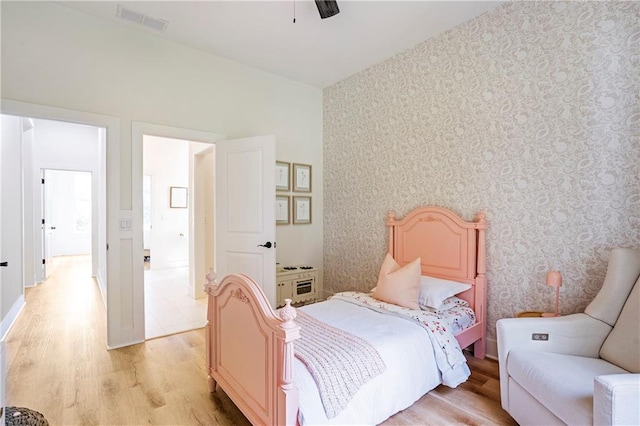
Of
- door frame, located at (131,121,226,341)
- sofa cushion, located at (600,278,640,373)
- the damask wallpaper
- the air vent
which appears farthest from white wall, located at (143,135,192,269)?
sofa cushion, located at (600,278,640,373)

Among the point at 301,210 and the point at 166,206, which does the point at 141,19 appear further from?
the point at 166,206

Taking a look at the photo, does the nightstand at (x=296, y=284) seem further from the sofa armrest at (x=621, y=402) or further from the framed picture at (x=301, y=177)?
the sofa armrest at (x=621, y=402)

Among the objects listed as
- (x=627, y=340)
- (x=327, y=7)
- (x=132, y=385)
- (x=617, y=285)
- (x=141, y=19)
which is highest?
(x=141, y=19)

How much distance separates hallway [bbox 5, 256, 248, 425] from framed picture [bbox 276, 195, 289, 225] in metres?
1.60

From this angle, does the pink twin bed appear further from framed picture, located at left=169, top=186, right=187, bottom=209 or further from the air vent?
framed picture, located at left=169, top=186, right=187, bottom=209

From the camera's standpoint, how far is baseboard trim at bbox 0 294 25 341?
3100 mm

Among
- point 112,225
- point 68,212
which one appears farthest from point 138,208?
point 68,212

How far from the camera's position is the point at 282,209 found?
405cm

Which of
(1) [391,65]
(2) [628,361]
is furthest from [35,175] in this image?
(2) [628,361]

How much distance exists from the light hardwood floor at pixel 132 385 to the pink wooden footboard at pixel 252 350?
0.28m

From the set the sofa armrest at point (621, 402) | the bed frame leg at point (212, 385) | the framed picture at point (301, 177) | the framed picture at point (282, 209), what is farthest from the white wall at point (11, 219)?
the sofa armrest at point (621, 402)

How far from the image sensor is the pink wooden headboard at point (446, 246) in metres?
2.70

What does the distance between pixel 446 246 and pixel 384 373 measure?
1553 mm

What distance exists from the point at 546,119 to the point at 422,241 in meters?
1.44
